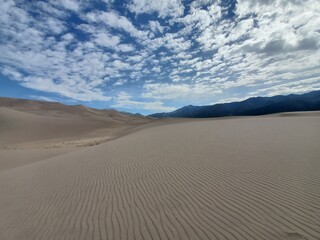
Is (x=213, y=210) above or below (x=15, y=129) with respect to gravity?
below

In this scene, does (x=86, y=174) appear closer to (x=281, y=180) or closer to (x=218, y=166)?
(x=218, y=166)

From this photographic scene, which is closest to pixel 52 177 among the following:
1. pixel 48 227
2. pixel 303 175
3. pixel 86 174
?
pixel 86 174

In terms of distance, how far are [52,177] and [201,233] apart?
7.21 metres

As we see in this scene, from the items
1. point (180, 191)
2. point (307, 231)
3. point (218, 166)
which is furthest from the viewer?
point (218, 166)

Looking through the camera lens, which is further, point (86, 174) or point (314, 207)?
point (86, 174)

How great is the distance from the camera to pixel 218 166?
7398mm

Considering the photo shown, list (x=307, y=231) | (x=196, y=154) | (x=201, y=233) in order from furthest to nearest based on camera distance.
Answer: (x=196, y=154) < (x=201, y=233) < (x=307, y=231)

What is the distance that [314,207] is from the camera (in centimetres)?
401

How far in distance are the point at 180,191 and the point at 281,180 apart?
2697mm

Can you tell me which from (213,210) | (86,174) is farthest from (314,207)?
(86,174)

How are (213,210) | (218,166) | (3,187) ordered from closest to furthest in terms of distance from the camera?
1. (213,210)
2. (218,166)
3. (3,187)

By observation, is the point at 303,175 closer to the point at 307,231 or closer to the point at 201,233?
the point at 307,231

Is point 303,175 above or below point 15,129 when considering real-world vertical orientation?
below

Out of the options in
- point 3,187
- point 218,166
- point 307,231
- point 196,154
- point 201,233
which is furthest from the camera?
point 196,154
